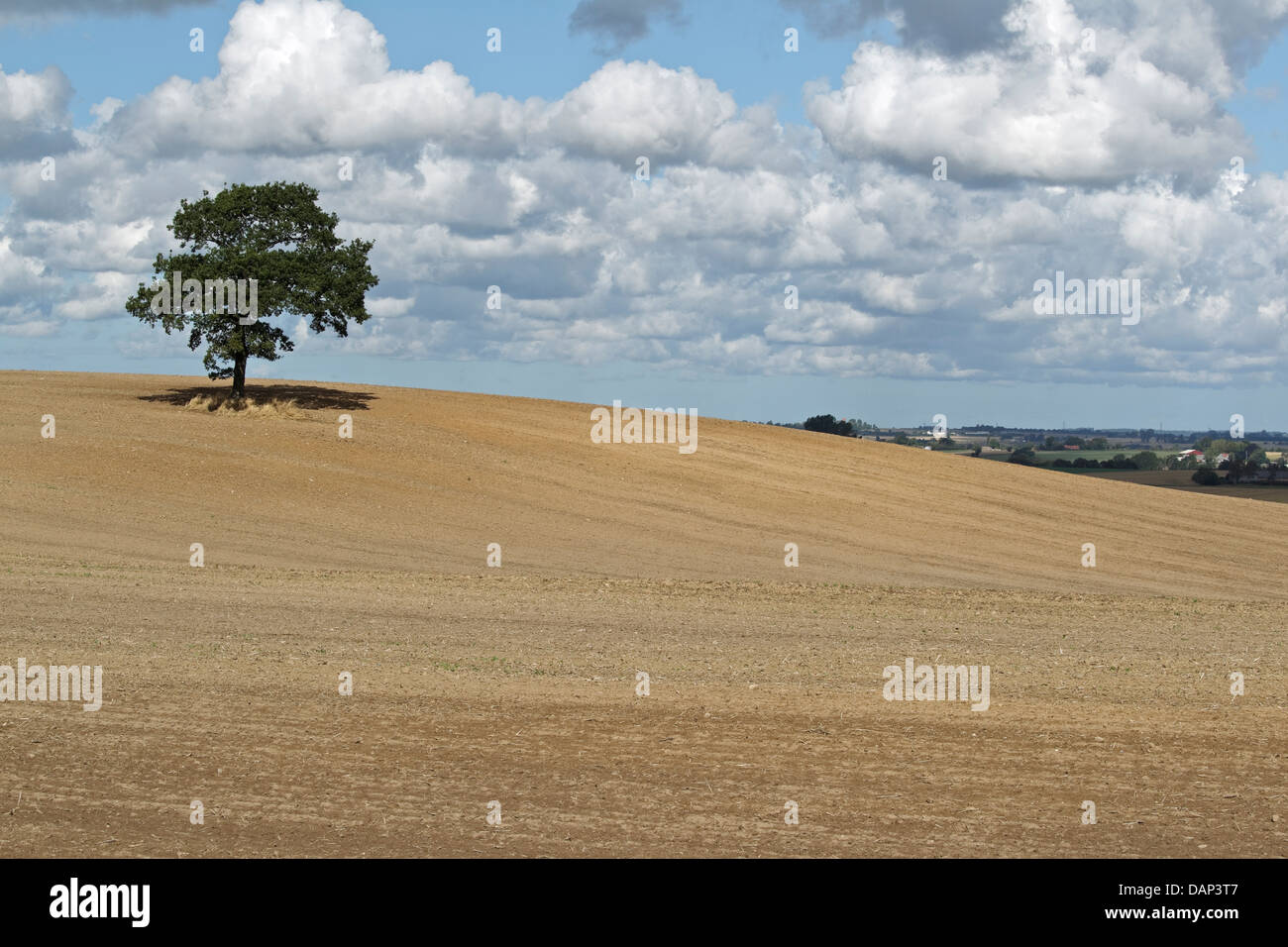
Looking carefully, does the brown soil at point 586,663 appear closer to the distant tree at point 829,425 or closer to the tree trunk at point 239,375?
the tree trunk at point 239,375

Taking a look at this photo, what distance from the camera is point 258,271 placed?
4566 cm

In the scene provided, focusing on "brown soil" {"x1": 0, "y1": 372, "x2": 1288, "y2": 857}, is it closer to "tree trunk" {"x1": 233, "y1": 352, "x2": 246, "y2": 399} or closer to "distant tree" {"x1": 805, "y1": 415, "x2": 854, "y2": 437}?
"tree trunk" {"x1": 233, "y1": 352, "x2": 246, "y2": 399}

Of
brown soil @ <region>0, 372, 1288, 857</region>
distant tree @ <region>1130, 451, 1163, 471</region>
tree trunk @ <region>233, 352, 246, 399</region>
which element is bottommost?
brown soil @ <region>0, 372, 1288, 857</region>

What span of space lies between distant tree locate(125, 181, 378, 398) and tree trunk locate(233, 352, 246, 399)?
5.3 inches

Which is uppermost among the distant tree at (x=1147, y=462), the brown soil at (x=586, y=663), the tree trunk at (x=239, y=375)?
the tree trunk at (x=239, y=375)

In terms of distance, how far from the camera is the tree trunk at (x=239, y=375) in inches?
1921

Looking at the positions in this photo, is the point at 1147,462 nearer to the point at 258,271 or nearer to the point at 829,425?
the point at 829,425

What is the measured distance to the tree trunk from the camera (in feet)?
160

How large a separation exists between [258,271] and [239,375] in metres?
7.06

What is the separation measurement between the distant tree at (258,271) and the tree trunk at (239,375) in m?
0.13

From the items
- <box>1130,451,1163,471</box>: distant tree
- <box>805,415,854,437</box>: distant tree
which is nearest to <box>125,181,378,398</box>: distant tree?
<box>805,415,854,437</box>: distant tree

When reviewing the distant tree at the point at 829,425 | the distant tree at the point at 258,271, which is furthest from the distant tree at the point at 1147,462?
the distant tree at the point at 258,271

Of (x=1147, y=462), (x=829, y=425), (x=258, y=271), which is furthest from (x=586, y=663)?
(x=1147, y=462)
